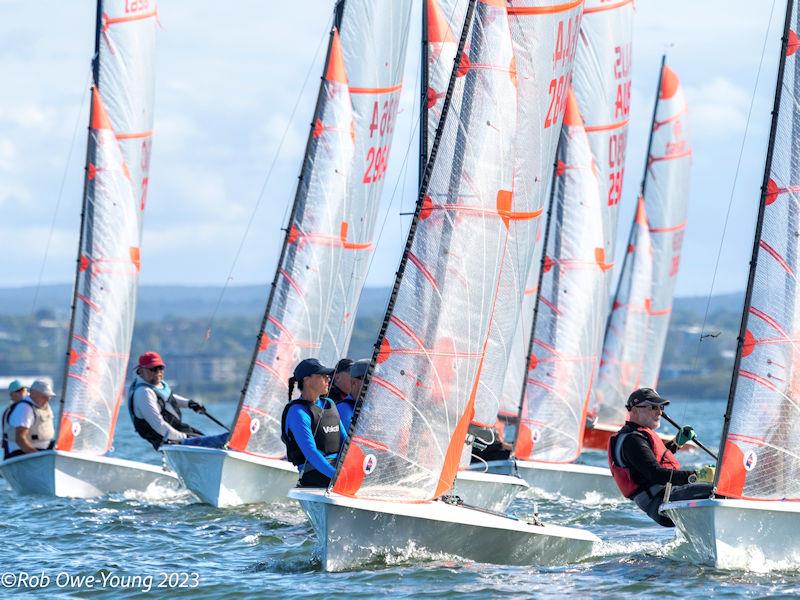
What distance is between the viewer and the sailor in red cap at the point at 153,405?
15.8 m

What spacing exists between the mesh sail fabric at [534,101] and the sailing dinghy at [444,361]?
1130mm

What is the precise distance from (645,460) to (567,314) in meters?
7.61

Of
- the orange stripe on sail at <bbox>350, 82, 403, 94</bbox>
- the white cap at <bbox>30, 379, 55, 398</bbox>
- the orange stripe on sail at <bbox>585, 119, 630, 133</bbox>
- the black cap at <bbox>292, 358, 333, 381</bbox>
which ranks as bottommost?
the white cap at <bbox>30, 379, 55, 398</bbox>

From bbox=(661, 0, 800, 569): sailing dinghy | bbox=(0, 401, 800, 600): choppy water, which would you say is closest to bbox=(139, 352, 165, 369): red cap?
bbox=(0, 401, 800, 600): choppy water

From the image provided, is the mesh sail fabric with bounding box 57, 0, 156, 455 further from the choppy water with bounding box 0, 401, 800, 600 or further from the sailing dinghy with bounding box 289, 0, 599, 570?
the sailing dinghy with bounding box 289, 0, 599, 570

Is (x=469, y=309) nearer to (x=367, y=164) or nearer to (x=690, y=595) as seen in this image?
(x=690, y=595)

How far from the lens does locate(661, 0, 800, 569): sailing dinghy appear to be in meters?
10.2

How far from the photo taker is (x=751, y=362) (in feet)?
35.2

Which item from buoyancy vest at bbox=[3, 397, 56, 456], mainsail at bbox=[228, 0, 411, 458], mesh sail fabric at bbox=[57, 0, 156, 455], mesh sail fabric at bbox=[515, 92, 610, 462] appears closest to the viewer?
mainsail at bbox=[228, 0, 411, 458]

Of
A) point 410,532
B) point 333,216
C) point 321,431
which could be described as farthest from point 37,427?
point 410,532

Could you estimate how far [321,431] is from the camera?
11539 millimetres

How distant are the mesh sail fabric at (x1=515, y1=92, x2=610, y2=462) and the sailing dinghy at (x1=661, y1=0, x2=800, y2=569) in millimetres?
7770

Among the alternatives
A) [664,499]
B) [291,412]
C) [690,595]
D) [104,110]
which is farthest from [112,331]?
[690,595]

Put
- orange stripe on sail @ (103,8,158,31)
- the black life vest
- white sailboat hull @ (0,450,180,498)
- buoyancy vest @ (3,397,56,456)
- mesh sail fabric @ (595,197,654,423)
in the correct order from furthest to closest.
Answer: mesh sail fabric @ (595,197,654,423)
orange stripe on sail @ (103,8,158,31)
buoyancy vest @ (3,397,56,456)
white sailboat hull @ (0,450,180,498)
the black life vest
